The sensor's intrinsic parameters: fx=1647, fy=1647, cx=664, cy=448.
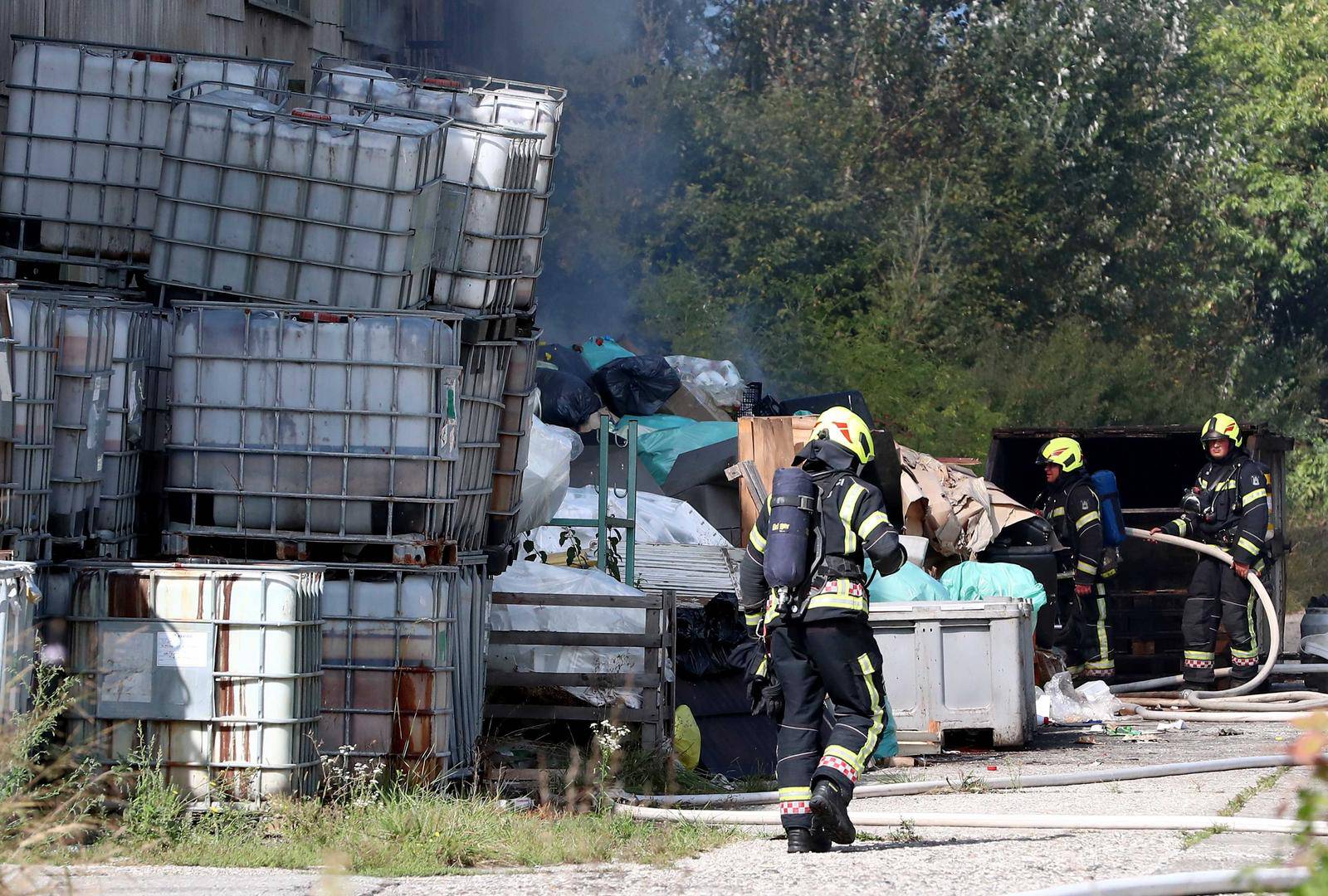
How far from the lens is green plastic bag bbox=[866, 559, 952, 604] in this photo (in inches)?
405

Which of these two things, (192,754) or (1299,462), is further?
(1299,462)

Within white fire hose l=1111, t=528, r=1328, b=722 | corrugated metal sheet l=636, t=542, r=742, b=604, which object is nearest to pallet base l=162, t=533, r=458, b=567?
corrugated metal sheet l=636, t=542, r=742, b=604

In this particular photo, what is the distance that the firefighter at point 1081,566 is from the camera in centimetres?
1278

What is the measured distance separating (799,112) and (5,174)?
17.6 metres

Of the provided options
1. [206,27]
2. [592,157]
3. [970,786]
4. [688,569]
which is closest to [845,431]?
[970,786]

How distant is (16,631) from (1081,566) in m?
9.09

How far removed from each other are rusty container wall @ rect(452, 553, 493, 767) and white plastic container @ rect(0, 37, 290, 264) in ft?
8.19

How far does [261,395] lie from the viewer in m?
6.94

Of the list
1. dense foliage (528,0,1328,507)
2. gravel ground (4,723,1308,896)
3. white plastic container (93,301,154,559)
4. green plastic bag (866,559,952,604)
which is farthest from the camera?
dense foliage (528,0,1328,507)

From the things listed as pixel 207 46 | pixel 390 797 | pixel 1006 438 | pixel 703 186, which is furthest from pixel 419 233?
pixel 703 186

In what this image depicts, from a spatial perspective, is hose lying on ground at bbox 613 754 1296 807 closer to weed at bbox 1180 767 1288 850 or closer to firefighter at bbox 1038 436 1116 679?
weed at bbox 1180 767 1288 850

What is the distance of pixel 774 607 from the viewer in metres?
6.76

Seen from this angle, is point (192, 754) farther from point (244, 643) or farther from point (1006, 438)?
point (1006, 438)

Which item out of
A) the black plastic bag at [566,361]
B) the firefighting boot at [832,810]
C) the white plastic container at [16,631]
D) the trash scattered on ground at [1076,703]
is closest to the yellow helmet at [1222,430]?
the trash scattered on ground at [1076,703]
